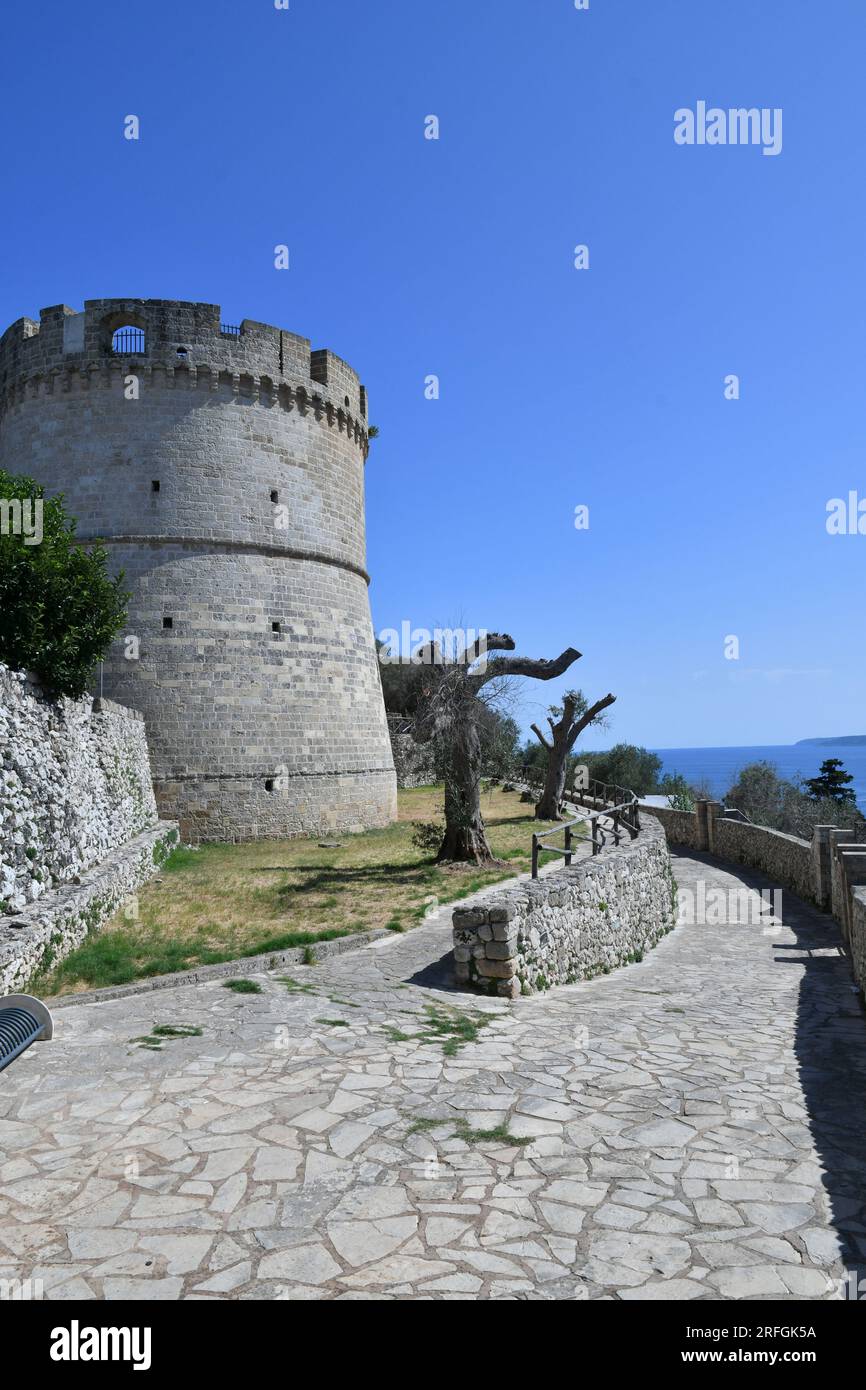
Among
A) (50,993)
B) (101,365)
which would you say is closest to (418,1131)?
(50,993)

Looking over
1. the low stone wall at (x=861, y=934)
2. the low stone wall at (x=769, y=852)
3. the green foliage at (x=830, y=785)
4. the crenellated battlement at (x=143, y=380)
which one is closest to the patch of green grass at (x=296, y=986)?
the low stone wall at (x=861, y=934)

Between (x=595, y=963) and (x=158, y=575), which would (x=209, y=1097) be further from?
(x=158, y=575)

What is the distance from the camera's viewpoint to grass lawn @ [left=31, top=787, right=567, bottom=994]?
8.37 metres

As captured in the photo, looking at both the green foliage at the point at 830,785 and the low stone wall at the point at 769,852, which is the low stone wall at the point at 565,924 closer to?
the low stone wall at the point at 769,852

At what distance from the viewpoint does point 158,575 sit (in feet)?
63.9

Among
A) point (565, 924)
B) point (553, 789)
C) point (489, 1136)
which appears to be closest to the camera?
point (489, 1136)

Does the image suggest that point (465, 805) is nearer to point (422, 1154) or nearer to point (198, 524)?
point (198, 524)

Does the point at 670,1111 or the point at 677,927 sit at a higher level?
the point at 670,1111

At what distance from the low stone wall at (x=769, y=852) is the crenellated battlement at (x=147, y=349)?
55.6 feet

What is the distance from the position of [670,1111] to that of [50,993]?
5373mm

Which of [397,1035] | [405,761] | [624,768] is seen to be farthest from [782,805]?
[397,1035]

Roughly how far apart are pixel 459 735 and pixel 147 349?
12519mm

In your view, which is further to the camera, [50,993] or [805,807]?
[805,807]

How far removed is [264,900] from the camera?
39.5ft
